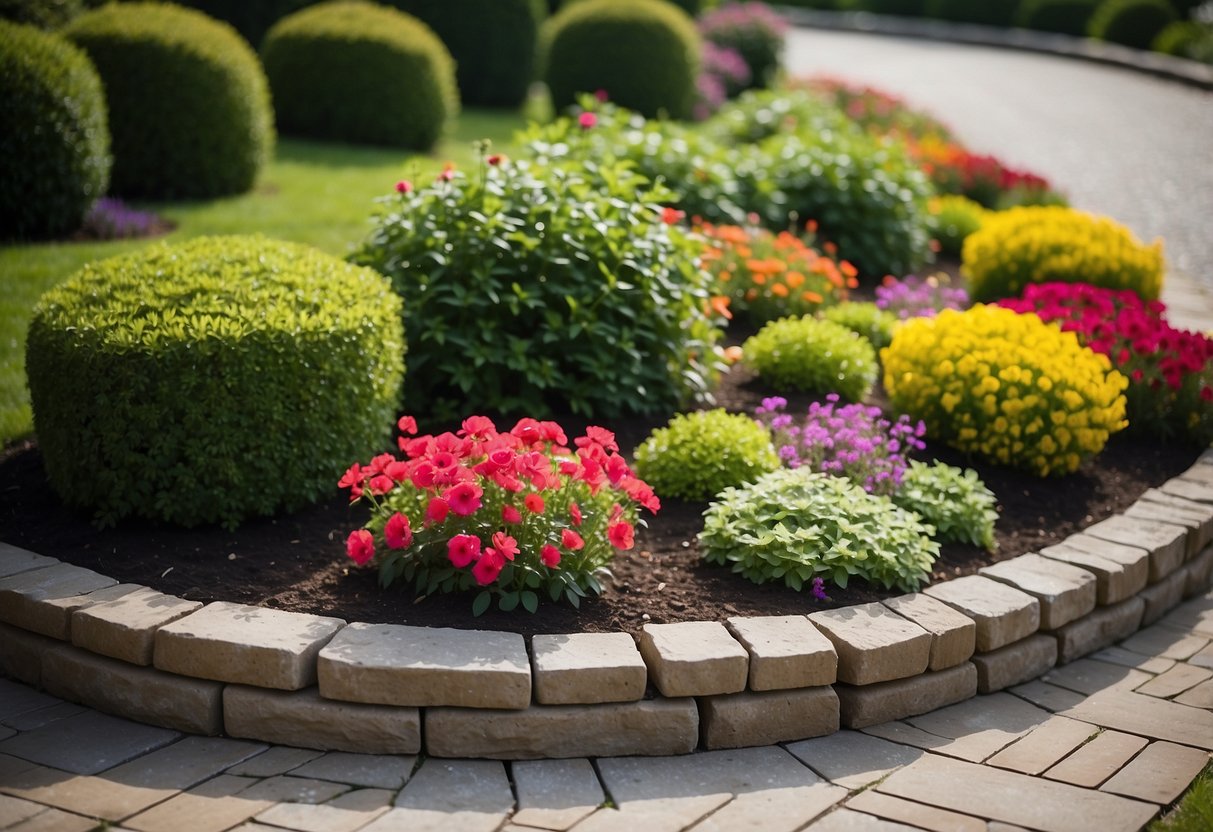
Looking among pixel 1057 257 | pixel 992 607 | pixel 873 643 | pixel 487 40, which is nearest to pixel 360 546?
pixel 873 643

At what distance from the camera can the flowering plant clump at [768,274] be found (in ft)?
20.1

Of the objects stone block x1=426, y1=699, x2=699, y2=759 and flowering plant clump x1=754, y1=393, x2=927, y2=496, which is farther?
flowering plant clump x1=754, y1=393, x2=927, y2=496

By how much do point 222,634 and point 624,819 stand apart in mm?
1198

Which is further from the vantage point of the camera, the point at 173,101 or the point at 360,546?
the point at 173,101

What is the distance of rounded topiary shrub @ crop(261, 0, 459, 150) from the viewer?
31.9 ft

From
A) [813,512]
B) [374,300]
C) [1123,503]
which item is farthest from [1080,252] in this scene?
[374,300]

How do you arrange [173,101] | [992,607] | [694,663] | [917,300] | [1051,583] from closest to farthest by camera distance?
[694,663]
[992,607]
[1051,583]
[917,300]
[173,101]

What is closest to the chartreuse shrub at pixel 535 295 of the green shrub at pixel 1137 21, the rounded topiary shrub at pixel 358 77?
the rounded topiary shrub at pixel 358 77

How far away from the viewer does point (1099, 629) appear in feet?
13.3

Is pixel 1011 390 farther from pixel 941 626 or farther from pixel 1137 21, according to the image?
pixel 1137 21

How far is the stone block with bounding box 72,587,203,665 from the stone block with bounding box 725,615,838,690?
159cm

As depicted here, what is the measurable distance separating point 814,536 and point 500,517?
1038 mm

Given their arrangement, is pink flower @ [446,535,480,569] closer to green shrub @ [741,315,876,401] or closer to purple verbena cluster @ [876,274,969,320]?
green shrub @ [741,315,876,401]

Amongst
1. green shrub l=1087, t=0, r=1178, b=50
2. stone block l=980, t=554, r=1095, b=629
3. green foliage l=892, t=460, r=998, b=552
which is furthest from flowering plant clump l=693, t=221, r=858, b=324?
green shrub l=1087, t=0, r=1178, b=50
